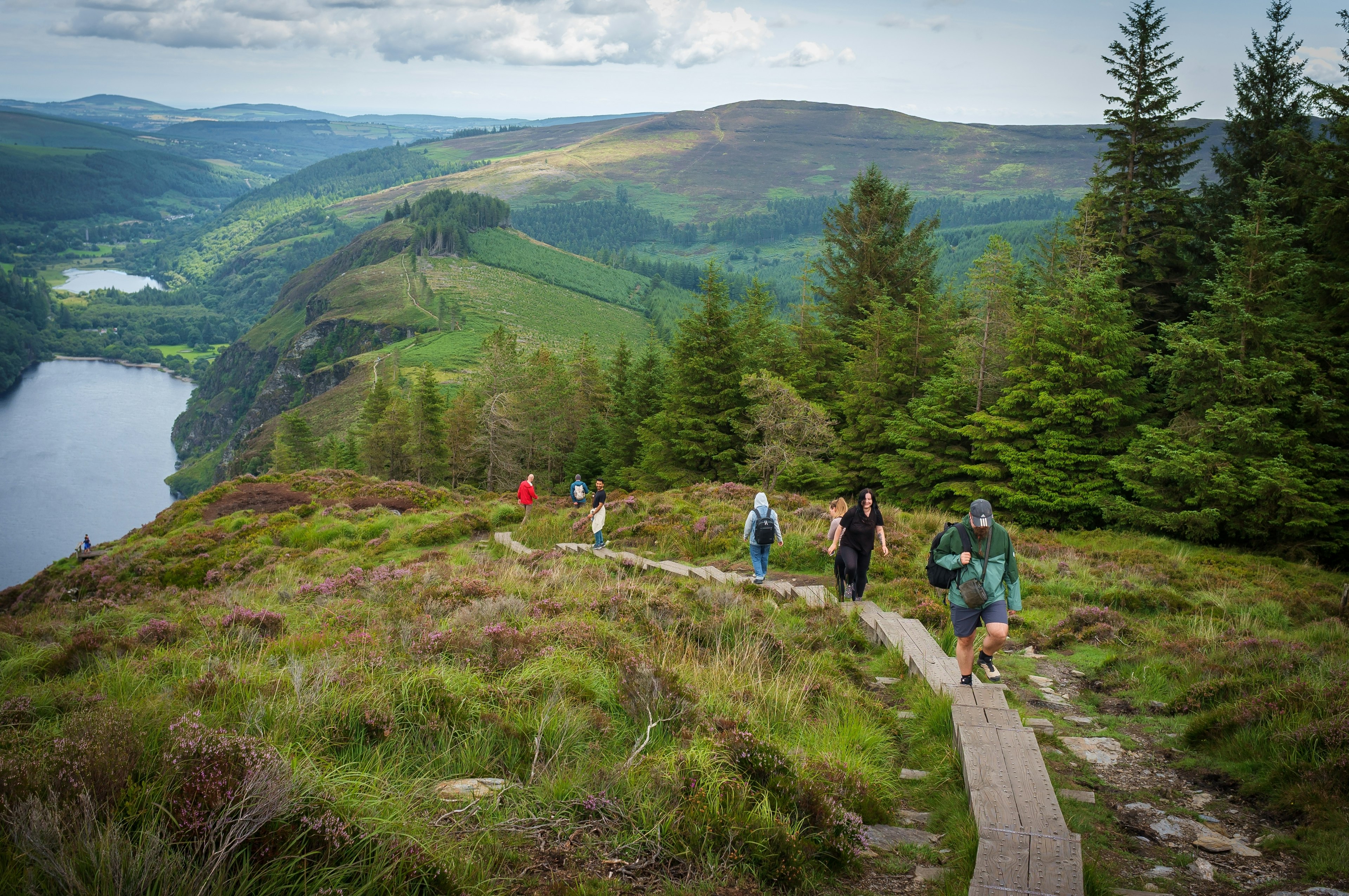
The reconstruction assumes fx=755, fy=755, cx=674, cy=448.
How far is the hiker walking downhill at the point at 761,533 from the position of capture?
12672mm

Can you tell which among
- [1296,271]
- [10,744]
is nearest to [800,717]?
[10,744]

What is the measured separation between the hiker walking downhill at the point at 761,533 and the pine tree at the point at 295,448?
72.6m

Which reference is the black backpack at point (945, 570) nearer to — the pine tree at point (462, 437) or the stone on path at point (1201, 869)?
the stone on path at point (1201, 869)

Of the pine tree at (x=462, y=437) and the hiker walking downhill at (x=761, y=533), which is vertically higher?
the hiker walking downhill at (x=761, y=533)

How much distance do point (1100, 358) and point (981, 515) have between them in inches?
903

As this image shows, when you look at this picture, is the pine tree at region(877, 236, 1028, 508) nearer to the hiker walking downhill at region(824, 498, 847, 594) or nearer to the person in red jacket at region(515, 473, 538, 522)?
the person in red jacket at region(515, 473, 538, 522)

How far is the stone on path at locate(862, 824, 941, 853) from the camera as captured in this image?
16.1 feet

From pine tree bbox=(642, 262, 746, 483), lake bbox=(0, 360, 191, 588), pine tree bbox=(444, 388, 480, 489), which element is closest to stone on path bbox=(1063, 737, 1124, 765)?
pine tree bbox=(642, 262, 746, 483)

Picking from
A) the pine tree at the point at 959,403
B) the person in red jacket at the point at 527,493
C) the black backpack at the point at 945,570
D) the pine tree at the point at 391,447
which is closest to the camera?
the black backpack at the point at 945,570

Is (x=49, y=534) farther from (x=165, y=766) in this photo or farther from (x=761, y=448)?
(x=165, y=766)

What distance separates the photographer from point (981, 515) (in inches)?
292

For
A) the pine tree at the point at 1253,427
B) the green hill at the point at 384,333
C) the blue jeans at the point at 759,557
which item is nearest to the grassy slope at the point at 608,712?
the blue jeans at the point at 759,557

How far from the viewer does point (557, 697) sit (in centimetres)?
583

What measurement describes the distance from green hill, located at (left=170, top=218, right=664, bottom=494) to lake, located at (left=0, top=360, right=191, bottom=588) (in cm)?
789
